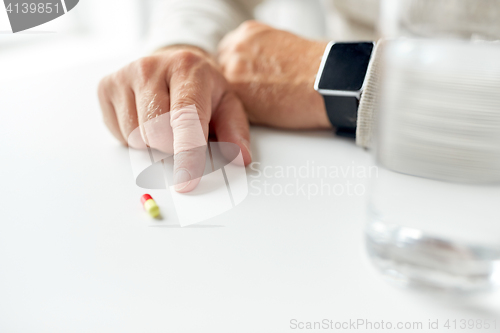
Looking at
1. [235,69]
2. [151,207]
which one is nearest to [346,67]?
[235,69]

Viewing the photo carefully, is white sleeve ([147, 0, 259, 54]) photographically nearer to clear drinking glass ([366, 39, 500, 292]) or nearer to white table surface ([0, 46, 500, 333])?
white table surface ([0, 46, 500, 333])

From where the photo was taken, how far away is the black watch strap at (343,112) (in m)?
0.44

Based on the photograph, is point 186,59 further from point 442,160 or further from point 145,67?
point 442,160

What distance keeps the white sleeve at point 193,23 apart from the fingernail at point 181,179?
29 centimetres

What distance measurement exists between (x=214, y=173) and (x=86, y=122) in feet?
0.76

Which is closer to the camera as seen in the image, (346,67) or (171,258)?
(171,258)

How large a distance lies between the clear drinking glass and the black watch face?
0.60 feet

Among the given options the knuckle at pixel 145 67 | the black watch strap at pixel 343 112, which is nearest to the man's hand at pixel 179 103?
the knuckle at pixel 145 67

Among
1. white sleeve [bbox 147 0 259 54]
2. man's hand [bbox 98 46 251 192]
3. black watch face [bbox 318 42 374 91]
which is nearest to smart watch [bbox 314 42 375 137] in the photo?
black watch face [bbox 318 42 374 91]

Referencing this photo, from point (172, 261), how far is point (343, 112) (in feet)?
0.90

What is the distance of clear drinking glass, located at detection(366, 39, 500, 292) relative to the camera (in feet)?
0.77

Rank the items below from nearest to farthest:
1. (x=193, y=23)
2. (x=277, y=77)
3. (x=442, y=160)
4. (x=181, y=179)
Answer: (x=442, y=160) < (x=181, y=179) < (x=277, y=77) < (x=193, y=23)

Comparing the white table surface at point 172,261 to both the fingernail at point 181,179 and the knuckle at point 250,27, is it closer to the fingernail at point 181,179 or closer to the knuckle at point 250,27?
the fingernail at point 181,179

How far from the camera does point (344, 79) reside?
44cm
